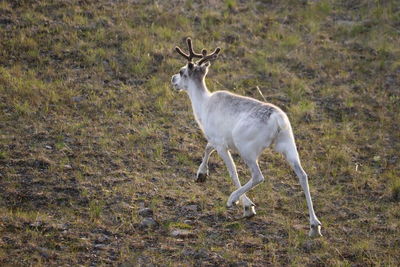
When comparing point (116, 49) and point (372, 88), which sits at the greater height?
point (116, 49)

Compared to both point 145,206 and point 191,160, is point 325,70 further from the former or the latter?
point 145,206

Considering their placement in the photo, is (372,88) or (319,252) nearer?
(319,252)

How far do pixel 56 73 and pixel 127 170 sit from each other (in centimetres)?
401

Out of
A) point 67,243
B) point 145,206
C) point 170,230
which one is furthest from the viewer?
point 145,206

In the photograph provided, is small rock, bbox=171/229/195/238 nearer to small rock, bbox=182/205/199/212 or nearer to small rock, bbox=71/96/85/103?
small rock, bbox=182/205/199/212

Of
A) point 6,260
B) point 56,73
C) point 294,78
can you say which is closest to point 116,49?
point 56,73

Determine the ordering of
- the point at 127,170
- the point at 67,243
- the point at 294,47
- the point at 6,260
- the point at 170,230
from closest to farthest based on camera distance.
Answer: the point at 6,260
the point at 67,243
the point at 170,230
the point at 127,170
the point at 294,47

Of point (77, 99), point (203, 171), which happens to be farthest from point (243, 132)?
point (77, 99)

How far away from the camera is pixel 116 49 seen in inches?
573

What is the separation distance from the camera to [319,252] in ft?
27.2

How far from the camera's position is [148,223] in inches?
346

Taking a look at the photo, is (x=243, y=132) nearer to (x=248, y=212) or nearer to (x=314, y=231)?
(x=248, y=212)

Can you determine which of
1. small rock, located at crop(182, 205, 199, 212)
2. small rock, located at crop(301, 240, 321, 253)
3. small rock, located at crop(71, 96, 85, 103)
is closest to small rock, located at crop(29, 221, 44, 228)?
small rock, located at crop(182, 205, 199, 212)

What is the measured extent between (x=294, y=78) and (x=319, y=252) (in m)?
6.72
